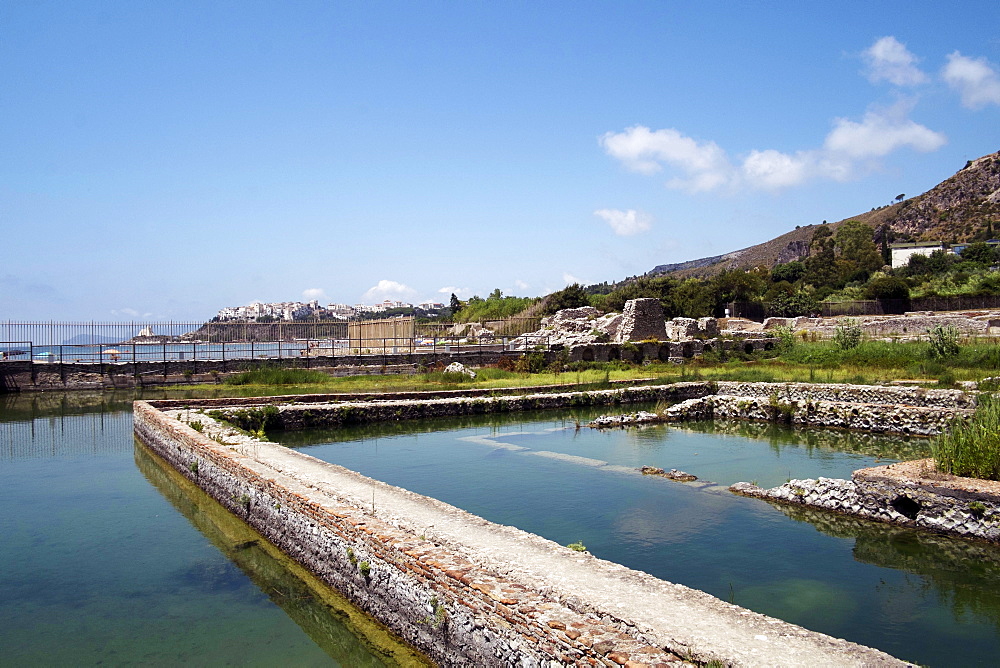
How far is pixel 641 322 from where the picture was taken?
35312mm

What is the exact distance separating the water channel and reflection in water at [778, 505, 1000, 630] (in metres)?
0.03

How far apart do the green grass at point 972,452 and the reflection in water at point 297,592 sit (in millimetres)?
8128

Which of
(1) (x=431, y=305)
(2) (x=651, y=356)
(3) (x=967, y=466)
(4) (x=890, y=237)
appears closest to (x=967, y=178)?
(4) (x=890, y=237)

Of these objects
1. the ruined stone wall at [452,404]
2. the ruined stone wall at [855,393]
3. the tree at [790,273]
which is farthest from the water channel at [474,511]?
the tree at [790,273]

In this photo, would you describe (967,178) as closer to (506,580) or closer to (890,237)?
(890,237)

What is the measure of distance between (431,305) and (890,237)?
68328 millimetres

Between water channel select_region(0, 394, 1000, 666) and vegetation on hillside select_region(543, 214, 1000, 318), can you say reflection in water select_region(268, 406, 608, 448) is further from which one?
vegetation on hillside select_region(543, 214, 1000, 318)

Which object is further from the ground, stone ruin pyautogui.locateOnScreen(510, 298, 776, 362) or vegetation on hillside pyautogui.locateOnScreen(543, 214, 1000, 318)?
vegetation on hillside pyautogui.locateOnScreen(543, 214, 1000, 318)

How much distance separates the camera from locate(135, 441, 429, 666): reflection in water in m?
6.48

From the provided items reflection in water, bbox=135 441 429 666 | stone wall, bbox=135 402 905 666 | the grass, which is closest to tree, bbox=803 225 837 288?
the grass

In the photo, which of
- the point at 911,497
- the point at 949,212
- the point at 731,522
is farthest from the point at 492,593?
the point at 949,212

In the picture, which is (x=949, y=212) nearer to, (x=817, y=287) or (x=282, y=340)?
(x=817, y=287)

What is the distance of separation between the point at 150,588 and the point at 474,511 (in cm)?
431

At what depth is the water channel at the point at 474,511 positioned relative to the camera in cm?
677
